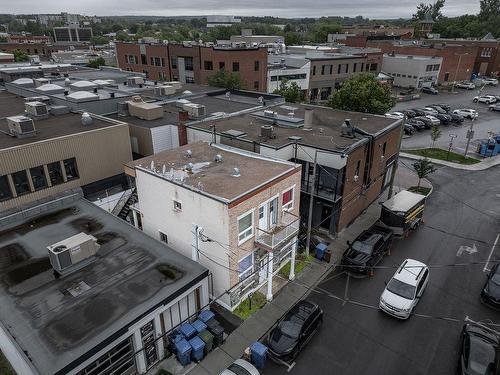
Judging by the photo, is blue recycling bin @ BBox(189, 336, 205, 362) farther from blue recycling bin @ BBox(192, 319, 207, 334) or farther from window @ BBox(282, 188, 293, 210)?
window @ BBox(282, 188, 293, 210)

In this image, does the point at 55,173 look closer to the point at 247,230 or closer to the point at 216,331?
the point at 247,230

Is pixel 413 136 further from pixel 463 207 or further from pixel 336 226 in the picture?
pixel 336 226

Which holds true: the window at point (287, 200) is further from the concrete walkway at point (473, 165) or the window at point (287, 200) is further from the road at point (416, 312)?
the concrete walkway at point (473, 165)

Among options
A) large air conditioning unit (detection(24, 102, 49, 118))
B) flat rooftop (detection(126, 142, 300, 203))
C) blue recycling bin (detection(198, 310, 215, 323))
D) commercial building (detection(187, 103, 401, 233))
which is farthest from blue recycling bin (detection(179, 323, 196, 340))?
large air conditioning unit (detection(24, 102, 49, 118))

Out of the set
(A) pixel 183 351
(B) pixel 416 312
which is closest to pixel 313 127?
(B) pixel 416 312

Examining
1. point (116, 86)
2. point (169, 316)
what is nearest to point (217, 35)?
point (116, 86)

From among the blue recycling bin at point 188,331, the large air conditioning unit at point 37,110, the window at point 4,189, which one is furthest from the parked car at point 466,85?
the window at point 4,189

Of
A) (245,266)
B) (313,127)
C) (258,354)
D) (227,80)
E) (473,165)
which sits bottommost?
(473,165)
